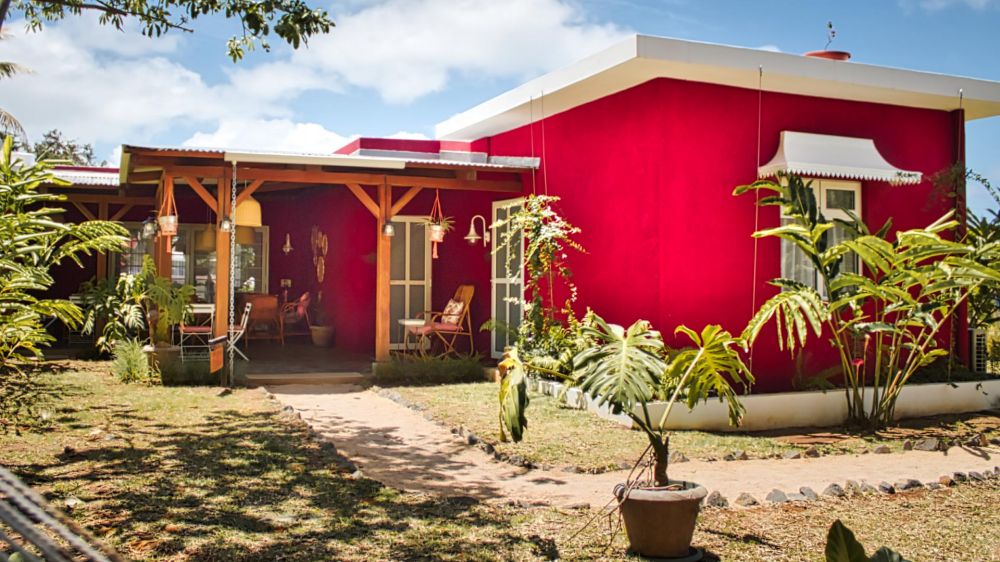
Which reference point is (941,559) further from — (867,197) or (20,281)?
(867,197)

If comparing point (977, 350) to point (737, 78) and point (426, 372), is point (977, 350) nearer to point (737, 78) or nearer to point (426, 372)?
point (737, 78)

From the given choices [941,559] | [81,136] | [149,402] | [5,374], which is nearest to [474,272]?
[149,402]

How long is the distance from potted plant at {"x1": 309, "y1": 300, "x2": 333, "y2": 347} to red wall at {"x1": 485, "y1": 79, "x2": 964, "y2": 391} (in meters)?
5.85

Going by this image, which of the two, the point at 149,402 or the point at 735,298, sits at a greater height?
the point at 735,298

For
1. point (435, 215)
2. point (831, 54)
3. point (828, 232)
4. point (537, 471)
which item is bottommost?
point (537, 471)

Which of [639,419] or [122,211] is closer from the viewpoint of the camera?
[639,419]

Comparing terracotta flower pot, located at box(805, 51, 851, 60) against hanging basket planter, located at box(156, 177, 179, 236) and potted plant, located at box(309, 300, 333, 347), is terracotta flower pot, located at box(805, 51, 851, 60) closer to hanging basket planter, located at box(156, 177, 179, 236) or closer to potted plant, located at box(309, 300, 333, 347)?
hanging basket planter, located at box(156, 177, 179, 236)

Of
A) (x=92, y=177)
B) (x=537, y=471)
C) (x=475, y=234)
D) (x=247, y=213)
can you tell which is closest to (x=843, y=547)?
(x=537, y=471)

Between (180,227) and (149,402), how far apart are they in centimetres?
866

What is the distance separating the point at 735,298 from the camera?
357 inches

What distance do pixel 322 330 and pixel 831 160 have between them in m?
8.72

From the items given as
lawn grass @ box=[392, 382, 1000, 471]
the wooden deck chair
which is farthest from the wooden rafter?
lawn grass @ box=[392, 382, 1000, 471]

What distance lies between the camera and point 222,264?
9875mm

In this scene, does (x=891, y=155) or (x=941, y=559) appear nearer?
(x=941, y=559)
